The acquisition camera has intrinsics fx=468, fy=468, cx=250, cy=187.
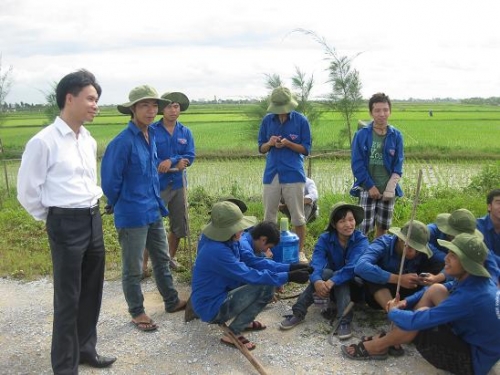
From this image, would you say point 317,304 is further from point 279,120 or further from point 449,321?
point 279,120

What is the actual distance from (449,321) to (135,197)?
2.61m

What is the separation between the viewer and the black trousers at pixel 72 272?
3205 mm

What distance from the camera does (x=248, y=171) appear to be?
11977mm

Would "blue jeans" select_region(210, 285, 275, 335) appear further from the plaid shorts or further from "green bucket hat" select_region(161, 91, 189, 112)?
"green bucket hat" select_region(161, 91, 189, 112)

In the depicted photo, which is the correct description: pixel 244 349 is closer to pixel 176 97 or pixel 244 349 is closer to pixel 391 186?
pixel 391 186

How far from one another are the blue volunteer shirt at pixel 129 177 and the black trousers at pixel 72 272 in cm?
54

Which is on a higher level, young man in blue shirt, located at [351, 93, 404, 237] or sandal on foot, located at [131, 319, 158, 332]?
young man in blue shirt, located at [351, 93, 404, 237]

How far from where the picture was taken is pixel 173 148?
524 centimetres

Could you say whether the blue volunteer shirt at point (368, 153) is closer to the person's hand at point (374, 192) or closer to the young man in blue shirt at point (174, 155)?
the person's hand at point (374, 192)

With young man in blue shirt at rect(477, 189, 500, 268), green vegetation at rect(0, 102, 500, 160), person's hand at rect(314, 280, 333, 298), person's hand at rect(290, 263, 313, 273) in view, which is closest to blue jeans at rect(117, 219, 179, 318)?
person's hand at rect(290, 263, 313, 273)

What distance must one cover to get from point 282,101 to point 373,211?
158cm

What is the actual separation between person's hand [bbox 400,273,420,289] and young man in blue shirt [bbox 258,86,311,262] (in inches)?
64.4

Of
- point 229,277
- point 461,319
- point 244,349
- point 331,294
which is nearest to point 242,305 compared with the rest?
point 229,277

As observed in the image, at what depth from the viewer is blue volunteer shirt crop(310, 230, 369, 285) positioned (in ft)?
14.2
